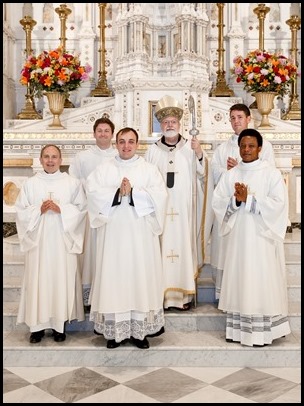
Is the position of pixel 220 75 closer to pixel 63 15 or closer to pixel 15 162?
pixel 63 15

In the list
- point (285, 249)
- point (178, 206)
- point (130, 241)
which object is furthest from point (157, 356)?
point (285, 249)

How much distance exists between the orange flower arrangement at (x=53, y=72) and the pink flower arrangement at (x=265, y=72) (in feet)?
7.78

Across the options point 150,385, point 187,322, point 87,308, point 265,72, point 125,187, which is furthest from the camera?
point 265,72

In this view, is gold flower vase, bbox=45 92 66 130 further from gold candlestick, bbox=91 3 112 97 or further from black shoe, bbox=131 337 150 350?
black shoe, bbox=131 337 150 350

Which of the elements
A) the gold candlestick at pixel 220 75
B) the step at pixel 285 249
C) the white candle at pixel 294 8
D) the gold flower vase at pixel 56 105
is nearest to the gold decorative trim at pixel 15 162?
the gold flower vase at pixel 56 105

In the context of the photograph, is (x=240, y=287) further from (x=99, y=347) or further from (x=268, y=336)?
(x=99, y=347)

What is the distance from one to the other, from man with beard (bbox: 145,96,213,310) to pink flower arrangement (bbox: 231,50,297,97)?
3.21 metres

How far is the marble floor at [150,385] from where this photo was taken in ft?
14.3

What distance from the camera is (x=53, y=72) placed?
845 cm

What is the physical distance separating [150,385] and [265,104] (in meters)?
5.32

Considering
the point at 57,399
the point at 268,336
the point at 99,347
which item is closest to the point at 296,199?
the point at 268,336

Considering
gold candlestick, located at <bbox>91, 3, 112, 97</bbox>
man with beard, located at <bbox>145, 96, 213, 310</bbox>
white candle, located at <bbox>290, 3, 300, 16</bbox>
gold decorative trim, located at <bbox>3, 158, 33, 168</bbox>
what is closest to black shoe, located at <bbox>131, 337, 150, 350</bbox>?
man with beard, located at <bbox>145, 96, 213, 310</bbox>

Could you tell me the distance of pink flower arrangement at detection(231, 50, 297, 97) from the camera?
8.43 metres

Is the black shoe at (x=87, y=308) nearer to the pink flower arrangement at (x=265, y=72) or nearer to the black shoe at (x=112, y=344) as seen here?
the black shoe at (x=112, y=344)
